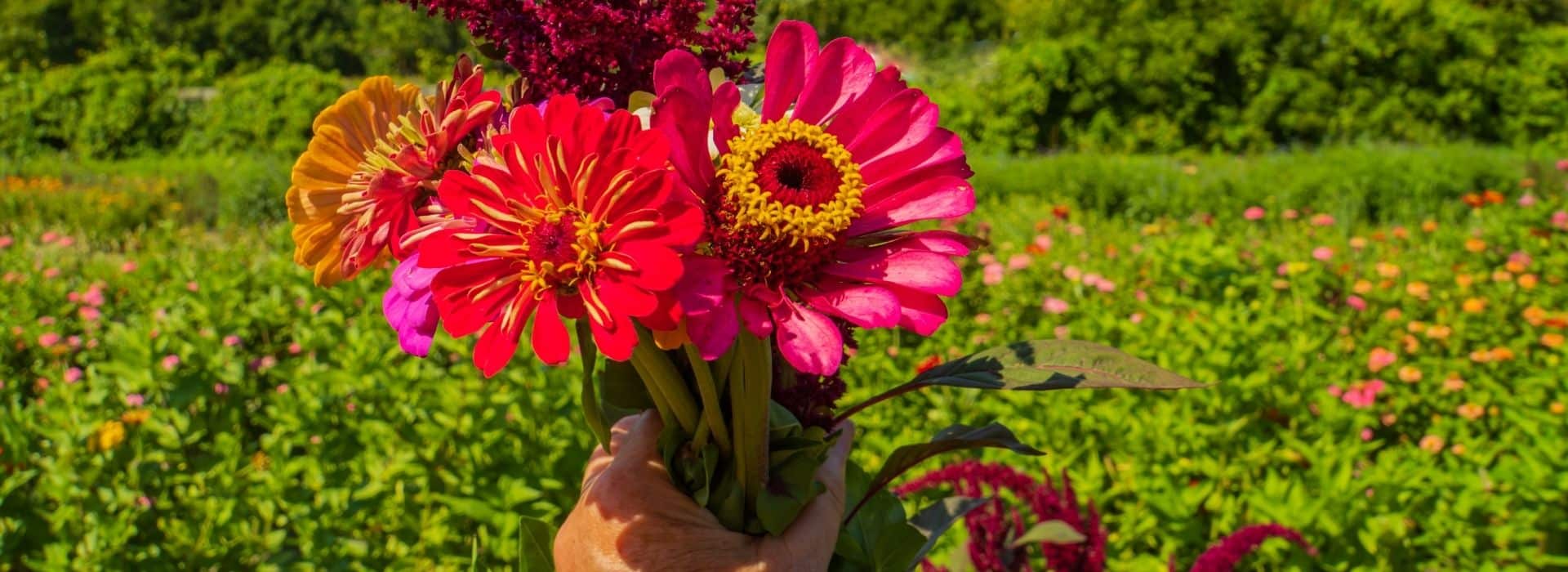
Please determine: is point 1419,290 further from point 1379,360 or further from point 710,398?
point 710,398

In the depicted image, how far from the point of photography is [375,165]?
0.69 m

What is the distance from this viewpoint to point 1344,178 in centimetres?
731

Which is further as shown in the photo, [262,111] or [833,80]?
[262,111]

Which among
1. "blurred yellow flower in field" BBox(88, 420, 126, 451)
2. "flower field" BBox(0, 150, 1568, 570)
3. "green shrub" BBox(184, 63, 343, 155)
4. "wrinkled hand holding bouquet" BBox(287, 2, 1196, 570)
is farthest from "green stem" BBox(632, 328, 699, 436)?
"green shrub" BBox(184, 63, 343, 155)

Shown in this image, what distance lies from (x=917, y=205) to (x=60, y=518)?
5.58 feet

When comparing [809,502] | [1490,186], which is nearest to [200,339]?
[809,502]

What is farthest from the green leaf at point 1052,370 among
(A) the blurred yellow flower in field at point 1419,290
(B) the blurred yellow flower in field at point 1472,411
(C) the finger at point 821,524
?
(A) the blurred yellow flower in field at point 1419,290

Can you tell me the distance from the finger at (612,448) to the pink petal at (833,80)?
0.99 feet

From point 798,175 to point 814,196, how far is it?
0.02 m

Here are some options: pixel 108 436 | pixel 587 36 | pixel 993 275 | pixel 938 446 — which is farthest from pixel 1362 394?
pixel 108 436

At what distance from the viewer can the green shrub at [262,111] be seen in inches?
547

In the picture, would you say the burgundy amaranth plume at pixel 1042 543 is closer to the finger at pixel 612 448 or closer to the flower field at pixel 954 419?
the flower field at pixel 954 419

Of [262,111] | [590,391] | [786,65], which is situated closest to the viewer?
[786,65]

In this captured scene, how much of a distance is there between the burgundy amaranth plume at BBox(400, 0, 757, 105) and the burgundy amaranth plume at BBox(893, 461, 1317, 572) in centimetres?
79
